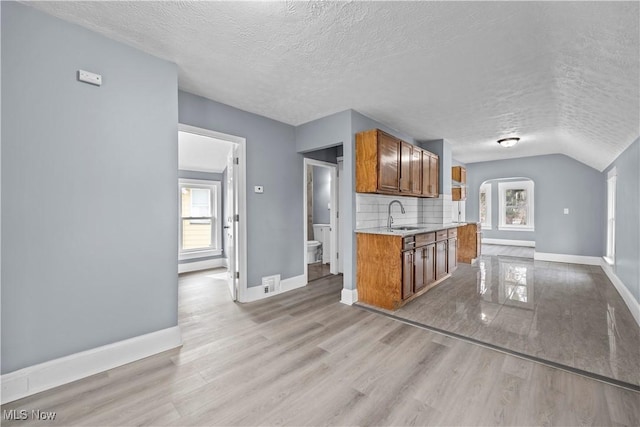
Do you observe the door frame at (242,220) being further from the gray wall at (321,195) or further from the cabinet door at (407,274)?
the gray wall at (321,195)

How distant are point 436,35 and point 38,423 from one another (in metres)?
3.57

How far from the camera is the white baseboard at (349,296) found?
345cm

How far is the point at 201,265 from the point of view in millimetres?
5520

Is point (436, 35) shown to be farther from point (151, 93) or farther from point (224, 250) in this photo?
point (224, 250)

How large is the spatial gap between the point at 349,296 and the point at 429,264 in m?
1.35

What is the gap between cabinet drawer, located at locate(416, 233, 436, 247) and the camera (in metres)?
3.55

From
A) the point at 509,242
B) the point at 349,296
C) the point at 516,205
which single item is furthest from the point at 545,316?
the point at 516,205

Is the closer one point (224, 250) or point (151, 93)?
point (151, 93)

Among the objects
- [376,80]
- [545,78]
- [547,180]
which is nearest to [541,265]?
[547,180]

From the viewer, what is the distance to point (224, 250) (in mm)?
5855

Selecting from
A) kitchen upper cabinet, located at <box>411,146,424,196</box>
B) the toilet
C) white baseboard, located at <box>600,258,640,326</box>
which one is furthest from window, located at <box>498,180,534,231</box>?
the toilet

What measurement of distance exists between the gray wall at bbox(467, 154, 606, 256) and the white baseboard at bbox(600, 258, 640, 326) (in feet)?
3.29

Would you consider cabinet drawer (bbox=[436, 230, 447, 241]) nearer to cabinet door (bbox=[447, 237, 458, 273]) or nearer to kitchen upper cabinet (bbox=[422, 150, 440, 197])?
cabinet door (bbox=[447, 237, 458, 273])

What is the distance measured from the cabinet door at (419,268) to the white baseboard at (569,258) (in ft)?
15.5
